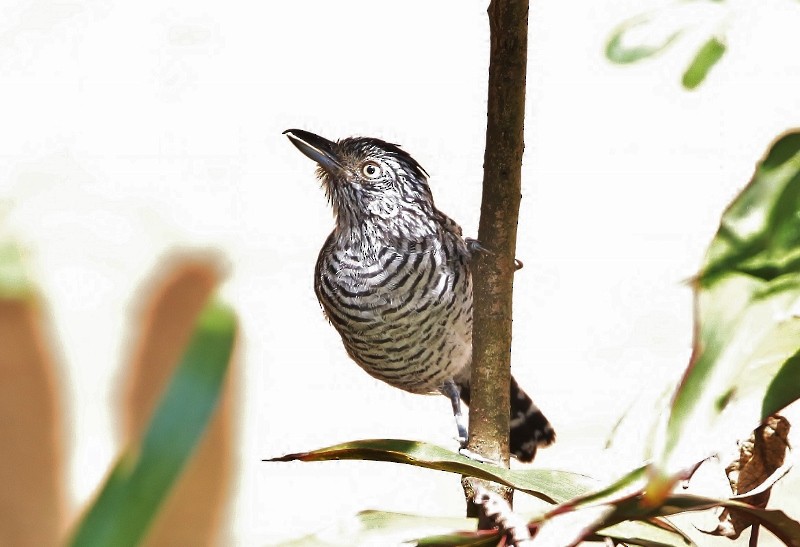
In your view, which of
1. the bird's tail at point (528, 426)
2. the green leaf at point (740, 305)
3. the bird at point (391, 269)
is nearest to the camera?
the green leaf at point (740, 305)

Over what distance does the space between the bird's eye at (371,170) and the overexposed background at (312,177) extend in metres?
1.29

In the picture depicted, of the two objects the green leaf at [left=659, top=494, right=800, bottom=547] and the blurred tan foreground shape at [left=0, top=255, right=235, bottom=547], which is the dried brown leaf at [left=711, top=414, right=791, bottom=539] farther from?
the blurred tan foreground shape at [left=0, top=255, right=235, bottom=547]

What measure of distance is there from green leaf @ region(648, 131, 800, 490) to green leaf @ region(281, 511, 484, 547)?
246mm

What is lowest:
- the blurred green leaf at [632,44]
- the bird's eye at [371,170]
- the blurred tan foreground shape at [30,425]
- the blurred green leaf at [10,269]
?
the blurred tan foreground shape at [30,425]

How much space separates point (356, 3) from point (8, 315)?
1.57 metres

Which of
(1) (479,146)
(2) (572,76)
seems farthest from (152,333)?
(2) (572,76)

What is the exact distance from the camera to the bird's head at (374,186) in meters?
1.70

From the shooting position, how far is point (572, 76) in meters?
3.24

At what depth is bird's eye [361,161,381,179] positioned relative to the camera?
1.75m

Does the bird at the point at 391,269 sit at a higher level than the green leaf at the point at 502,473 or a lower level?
higher

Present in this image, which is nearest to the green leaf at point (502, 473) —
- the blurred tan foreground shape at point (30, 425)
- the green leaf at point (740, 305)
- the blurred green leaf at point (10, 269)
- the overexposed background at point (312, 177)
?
the green leaf at point (740, 305)

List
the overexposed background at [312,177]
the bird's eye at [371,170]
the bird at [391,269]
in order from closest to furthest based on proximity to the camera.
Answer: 1. the bird at [391,269]
2. the bird's eye at [371,170]
3. the overexposed background at [312,177]

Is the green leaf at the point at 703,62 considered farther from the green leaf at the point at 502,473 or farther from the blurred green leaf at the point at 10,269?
the blurred green leaf at the point at 10,269


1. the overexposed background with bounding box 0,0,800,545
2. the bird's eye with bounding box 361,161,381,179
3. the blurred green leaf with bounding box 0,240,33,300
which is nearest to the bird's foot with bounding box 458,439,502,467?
the blurred green leaf with bounding box 0,240,33,300
